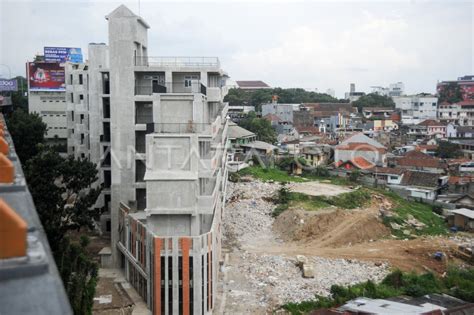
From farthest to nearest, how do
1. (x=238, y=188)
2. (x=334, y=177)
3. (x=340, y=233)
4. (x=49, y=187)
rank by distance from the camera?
(x=334, y=177) → (x=238, y=188) → (x=340, y=233) → (x=49, y=187)

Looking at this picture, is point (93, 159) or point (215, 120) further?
point (93, 159)

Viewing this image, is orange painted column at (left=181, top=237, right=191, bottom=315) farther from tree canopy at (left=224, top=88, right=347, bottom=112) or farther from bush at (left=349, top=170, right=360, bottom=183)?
tree canopy at (left=224, top=88, right=347, bottom=112)

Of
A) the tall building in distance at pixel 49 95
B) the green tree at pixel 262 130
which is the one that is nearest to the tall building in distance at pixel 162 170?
the tall building in distance at pixel 49 95

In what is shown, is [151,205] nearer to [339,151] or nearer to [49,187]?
[49,187]

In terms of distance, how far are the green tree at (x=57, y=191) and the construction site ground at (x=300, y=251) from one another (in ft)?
19.8

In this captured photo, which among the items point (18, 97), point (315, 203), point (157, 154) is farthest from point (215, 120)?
point (18, 97)

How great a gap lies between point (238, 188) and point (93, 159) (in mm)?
10506

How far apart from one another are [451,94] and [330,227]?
73463 millimetres

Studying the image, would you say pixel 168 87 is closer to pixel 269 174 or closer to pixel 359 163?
pixel 269 174

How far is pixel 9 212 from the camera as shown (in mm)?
2373

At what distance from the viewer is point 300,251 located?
2362cm

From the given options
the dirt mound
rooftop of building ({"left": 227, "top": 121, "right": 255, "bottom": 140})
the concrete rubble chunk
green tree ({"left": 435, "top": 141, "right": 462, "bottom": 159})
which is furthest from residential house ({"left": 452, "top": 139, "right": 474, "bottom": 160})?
the concrete rubble chunk

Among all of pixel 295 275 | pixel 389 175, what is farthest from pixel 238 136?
pixel 295 275

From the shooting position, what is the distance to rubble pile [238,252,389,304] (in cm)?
1825
